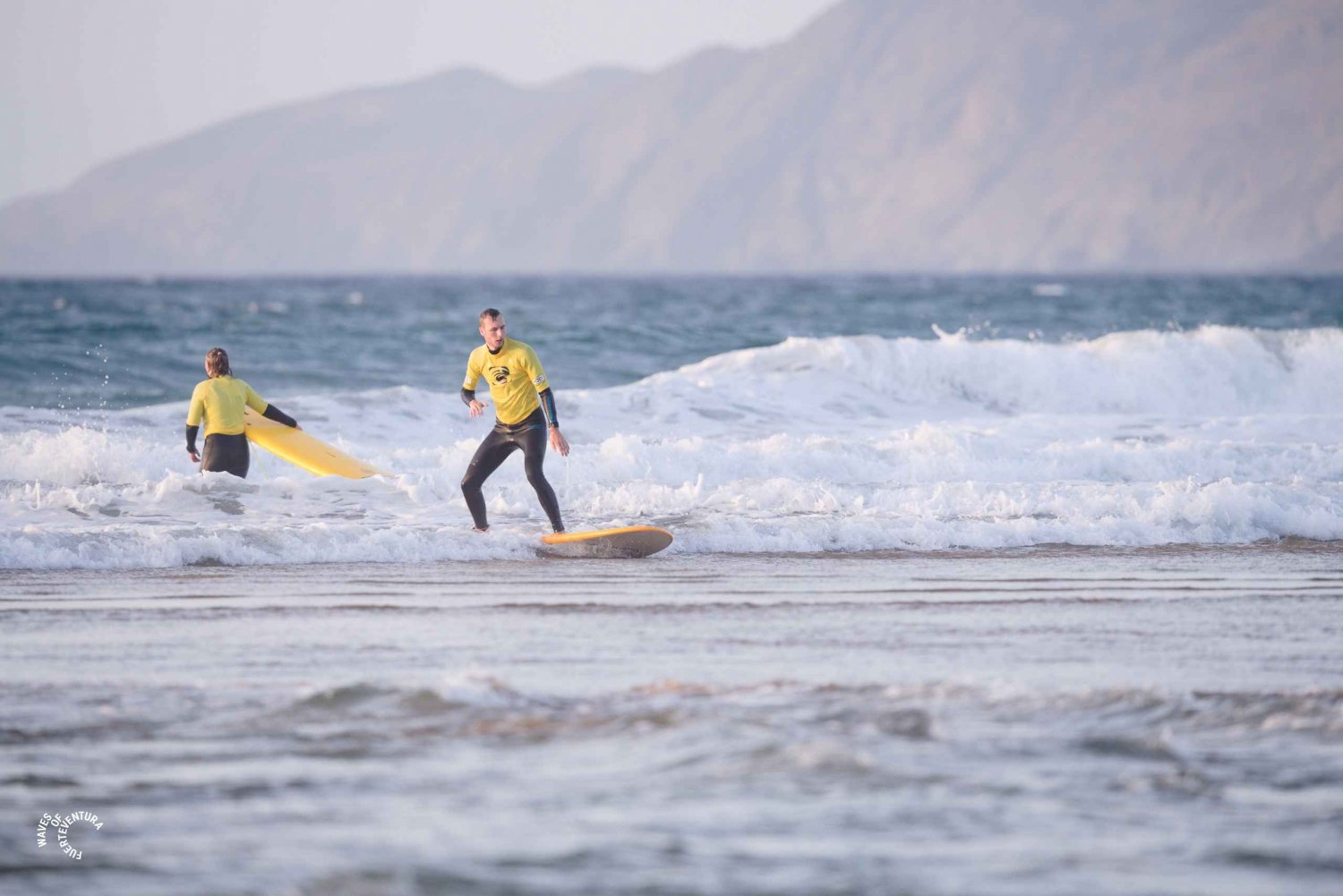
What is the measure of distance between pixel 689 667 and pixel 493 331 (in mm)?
4358

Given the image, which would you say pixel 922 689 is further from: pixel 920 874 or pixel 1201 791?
pixel 920 874

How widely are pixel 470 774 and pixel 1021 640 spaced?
3261mm

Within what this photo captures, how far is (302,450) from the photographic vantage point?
1336cm


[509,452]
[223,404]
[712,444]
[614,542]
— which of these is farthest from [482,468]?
[712,444]

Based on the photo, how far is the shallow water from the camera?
4.79 metres

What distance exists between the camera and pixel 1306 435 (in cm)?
1773

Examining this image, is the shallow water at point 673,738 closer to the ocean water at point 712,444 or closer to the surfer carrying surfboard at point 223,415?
the ocean water at point 712,444

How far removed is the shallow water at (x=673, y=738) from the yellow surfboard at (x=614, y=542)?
129 centimetres

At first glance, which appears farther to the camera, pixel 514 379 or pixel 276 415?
pixel 276 415

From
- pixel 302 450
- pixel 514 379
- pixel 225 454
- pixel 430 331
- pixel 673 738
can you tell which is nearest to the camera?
pixel 673 738

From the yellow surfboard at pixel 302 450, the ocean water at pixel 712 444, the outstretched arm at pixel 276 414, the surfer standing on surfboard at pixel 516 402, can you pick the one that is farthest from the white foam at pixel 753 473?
the outstretched arm at pixel 276 414

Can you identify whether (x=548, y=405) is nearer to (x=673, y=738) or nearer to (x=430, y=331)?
(x=673, y=738)

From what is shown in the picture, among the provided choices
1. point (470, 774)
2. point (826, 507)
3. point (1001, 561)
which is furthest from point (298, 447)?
point (470, 774)

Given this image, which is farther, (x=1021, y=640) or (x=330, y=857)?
(x=1021, y=640)
